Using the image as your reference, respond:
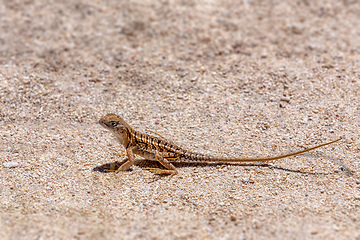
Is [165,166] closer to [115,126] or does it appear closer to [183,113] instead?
[115,126]

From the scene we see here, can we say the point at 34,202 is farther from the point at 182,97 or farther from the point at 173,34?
the point at 173,34

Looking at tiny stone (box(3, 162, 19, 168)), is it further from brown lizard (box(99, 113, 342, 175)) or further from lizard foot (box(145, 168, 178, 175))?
lizard foot (box(145, 168, 178, 175))

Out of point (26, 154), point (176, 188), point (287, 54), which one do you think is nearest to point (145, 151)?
point (176, 188)

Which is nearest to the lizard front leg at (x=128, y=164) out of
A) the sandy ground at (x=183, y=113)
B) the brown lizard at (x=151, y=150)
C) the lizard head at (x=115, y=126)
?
the brown lizard at (x=151, y=150)

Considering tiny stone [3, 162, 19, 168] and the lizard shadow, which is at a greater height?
the lizard shadow

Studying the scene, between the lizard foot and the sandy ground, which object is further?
the lizard foot

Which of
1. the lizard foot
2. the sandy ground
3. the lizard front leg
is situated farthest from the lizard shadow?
the lizard foot
